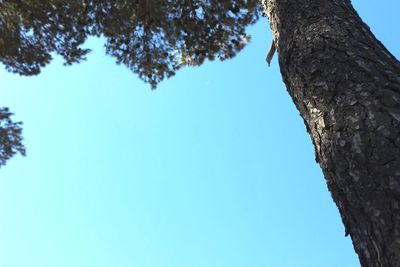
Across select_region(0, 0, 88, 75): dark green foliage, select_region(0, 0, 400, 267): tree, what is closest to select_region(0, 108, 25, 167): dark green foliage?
select_region(0, 0, 88, 75): dark green foliage

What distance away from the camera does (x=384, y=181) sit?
4.89 ft

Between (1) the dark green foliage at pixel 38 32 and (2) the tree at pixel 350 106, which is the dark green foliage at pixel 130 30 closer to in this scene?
(1) the dark green foliage at pixel 38 32

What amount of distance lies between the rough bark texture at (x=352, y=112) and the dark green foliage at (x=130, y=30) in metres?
4.54

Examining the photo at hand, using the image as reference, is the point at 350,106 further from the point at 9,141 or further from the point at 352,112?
the point at 9,141

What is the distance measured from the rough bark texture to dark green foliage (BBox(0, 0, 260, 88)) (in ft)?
14.9

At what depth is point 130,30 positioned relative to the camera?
7484mm

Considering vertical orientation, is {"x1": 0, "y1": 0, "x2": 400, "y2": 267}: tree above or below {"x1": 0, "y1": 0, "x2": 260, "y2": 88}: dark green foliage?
below

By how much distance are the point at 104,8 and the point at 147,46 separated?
959mm

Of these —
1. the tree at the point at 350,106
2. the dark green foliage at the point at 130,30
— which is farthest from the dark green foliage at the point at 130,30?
the tree at the point at 350,106

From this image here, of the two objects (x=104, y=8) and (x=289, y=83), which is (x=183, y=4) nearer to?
(x=104, y=8)

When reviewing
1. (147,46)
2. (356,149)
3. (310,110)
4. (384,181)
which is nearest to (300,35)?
(310,110)

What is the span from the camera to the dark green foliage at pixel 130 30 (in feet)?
23.3

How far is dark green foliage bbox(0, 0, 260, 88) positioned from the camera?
7090mm

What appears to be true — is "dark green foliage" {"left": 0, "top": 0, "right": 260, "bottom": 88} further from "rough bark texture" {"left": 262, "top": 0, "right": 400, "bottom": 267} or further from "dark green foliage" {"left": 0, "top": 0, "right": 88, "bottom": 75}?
"rough bark texture" {"left": 262, "top": 0, "right": 400, "bottom": 267}
